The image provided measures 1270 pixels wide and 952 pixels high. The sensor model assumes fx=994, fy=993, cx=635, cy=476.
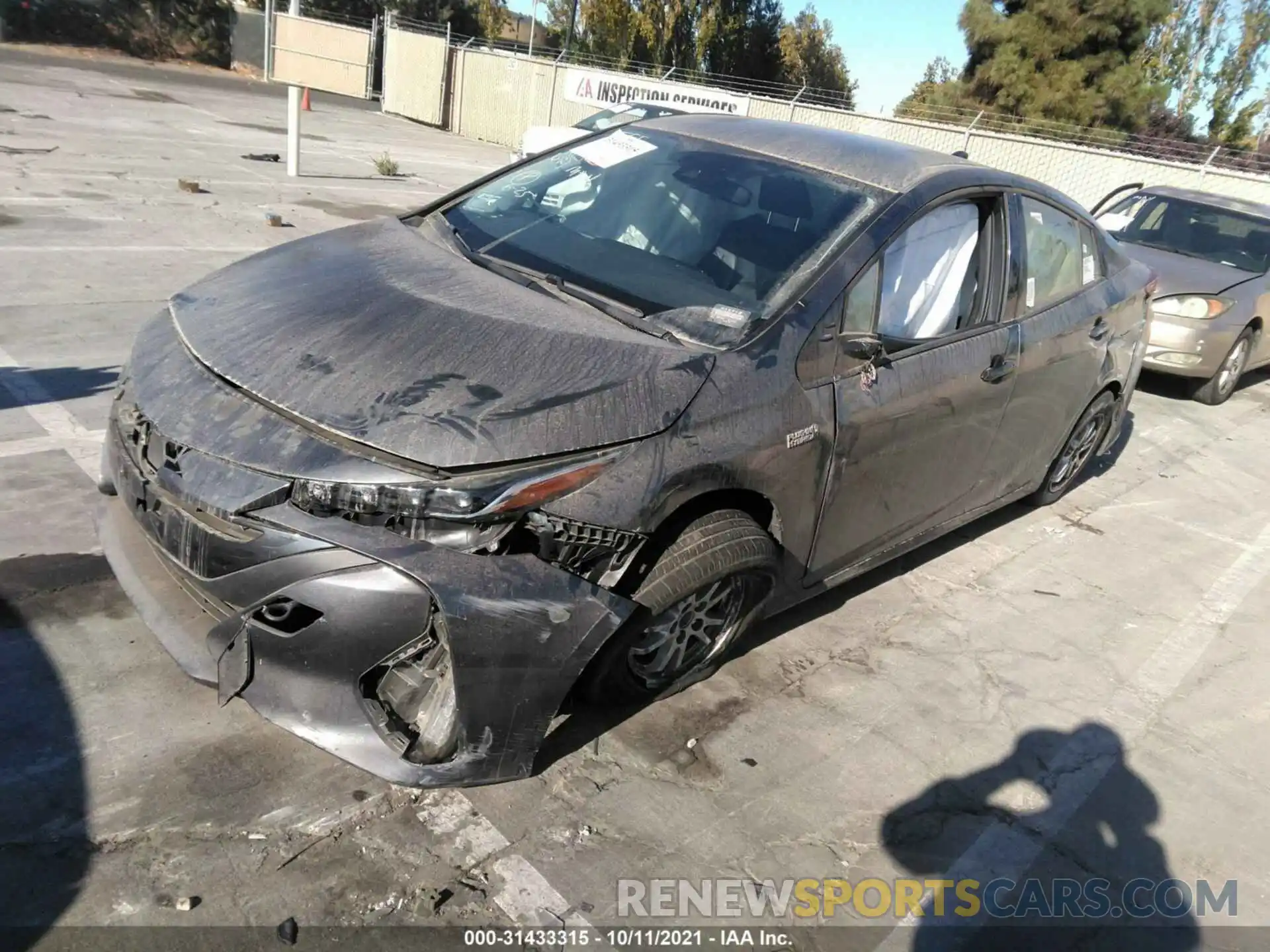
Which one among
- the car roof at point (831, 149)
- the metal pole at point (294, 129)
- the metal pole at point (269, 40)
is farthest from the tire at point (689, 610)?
the metal pole at point (269, 40)

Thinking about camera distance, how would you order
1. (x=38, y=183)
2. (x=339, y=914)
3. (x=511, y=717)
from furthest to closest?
1. (x=38, y=183)
2. (x=511, y=717)
3. (x=339, y=914)

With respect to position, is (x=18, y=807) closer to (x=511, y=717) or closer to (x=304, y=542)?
(x=304, y=542)

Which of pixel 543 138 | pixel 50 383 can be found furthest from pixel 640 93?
pixel 50 383

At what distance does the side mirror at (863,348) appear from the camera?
334cm

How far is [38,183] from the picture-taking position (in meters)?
9.80

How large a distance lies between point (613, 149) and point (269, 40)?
3034 cm

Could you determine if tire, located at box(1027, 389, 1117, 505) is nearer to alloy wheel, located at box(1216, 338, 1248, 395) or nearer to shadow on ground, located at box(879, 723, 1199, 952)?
shadow on ground, located at box(879, 723, 1199, 952)

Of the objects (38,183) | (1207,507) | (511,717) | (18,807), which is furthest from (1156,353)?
(38,183)

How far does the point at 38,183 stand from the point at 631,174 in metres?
8.49

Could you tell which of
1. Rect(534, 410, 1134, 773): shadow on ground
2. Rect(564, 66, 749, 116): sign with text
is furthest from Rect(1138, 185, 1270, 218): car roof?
Rect(564, 66, 749, 116): sign with text

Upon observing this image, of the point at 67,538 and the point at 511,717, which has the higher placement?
the point at 511,717

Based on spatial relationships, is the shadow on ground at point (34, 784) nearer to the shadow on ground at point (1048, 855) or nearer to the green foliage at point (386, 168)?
the shadow on ground at point (1048, 855)

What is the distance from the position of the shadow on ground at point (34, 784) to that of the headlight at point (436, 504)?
99cm
